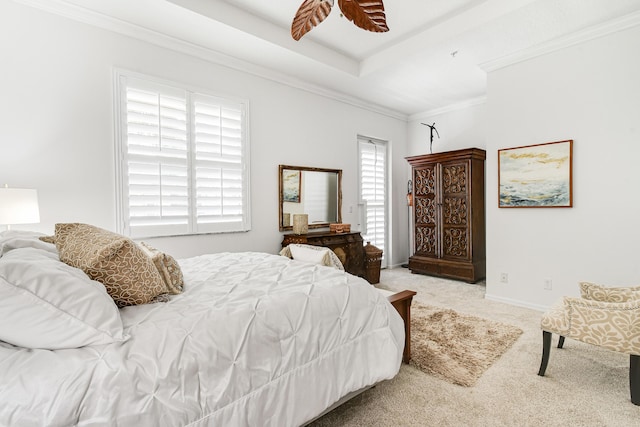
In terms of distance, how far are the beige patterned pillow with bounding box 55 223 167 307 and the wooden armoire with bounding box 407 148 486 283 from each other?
436 cm

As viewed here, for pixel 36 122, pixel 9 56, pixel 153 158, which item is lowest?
pixel 153 158

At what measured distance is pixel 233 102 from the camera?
365cm

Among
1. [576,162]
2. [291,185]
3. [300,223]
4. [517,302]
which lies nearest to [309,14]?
[291,185]

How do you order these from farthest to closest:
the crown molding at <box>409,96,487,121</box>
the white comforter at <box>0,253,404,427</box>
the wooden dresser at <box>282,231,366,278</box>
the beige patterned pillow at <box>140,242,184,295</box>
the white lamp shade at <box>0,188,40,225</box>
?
1. the crown molding at <box>409,96,487,121</box>
2. the wooden dresser at <box>282,231,366,278</box>
3. the white lamp shade at <box>0,188,40,225</box>
4. the beige patterned pillow at <box>140,242,184,295</box>
5. the white comforter at <box>0,253,404,427</box>

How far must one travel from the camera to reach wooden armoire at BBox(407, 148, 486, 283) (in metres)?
4.70

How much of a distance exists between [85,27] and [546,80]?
4.57m

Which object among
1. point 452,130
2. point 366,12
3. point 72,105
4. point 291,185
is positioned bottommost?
point 291,185

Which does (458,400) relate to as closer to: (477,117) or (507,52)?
(507,52)

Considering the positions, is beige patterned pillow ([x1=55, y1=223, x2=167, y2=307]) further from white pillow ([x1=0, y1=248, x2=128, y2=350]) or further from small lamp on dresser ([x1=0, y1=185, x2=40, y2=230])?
small lamp on dresser ([x1=0, y1=185, x2=40, y2=230])

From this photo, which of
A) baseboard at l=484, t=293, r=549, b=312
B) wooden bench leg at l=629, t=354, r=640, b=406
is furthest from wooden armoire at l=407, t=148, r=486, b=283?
wooden bench leg at l=629, t=354, r=640, b=406

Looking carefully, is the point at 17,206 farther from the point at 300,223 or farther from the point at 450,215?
the point at 450,215

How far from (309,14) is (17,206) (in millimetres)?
2303

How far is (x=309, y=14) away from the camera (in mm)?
1967

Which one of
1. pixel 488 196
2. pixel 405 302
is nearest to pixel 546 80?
pixel 488 196
